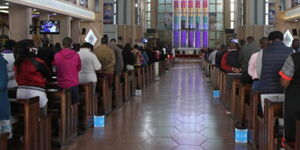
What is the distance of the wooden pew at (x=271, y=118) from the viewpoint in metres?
4.27

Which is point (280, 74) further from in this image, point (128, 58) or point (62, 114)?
point (128, 58)

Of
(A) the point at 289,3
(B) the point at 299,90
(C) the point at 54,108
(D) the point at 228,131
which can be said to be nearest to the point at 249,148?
(D) the point at 228,131

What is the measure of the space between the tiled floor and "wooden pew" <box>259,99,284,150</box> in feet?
3.52

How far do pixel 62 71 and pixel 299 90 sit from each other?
3635 millimetres

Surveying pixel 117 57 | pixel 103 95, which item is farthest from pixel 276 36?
pixel 117 57

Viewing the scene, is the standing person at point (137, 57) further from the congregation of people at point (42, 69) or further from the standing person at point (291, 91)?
the standing person at point (291, 91)

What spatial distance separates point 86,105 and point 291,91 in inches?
153

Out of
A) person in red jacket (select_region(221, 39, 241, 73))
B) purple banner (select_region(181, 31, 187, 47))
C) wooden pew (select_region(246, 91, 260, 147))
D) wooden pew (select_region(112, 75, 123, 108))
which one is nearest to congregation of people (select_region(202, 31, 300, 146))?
wooden pew (select_region(246, 91, 260, 147))

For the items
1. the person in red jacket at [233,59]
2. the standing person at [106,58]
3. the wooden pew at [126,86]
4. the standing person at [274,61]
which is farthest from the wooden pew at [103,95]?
the standing person at [274,61]

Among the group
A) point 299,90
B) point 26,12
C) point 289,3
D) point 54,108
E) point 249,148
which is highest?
point 289,3

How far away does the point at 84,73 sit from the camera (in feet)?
23.3

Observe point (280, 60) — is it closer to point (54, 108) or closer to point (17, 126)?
point (54, 108)

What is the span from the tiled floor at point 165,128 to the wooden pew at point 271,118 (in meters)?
1.07

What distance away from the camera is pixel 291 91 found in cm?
364
